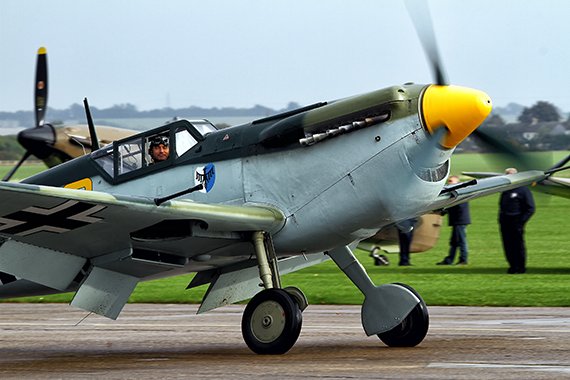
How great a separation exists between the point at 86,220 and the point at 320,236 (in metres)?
2.27

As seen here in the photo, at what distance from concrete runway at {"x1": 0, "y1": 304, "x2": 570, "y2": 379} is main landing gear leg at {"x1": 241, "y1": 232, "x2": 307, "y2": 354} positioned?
15cm

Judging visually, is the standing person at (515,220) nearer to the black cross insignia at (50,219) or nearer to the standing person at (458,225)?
the standing person at (458,225)

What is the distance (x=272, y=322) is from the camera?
38.2 feet

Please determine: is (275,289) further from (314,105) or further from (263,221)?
(314,105)

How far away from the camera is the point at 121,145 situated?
1291 cm

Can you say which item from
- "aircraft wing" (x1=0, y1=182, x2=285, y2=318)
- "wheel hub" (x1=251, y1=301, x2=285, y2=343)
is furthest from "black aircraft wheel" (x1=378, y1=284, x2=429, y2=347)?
"aircraft wing" (x1=0, y1=182, x2=285, y2=318)

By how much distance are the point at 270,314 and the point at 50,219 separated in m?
2.24

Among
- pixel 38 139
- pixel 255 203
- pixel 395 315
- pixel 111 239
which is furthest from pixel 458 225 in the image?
pixel 111 239

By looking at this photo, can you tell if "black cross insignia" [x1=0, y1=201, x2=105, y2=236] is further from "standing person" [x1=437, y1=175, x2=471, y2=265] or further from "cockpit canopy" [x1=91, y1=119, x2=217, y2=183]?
"standing person" [x1=437, y1=175, x2=471, y2=265]

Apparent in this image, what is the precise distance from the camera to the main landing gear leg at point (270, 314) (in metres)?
11.5

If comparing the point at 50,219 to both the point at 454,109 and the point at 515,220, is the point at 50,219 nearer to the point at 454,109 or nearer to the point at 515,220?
the point at 454,109

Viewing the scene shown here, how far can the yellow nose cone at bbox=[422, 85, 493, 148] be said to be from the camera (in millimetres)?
11062

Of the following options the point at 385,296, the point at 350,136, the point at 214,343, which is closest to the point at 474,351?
the point at 385,296

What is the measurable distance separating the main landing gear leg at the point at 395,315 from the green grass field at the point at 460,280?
1544 mm
